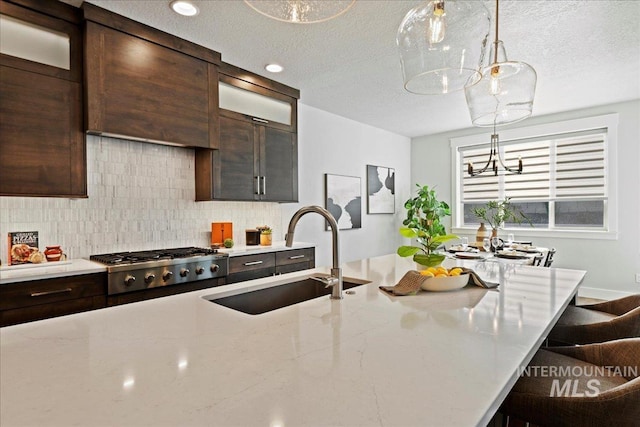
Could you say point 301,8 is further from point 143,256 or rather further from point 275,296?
point 143,256

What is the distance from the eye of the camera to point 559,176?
5113mm

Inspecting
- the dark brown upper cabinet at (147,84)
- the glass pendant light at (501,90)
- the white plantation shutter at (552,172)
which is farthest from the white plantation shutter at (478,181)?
the dark brown upper cabinet at (147,84)

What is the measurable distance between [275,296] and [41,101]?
202 cm

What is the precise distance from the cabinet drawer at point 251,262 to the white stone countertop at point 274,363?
1745mm

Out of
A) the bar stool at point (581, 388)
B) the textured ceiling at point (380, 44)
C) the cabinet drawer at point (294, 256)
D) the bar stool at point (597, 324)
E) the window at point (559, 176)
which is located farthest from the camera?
the window at point (559, 176)

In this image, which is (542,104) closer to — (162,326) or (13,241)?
(162,326)

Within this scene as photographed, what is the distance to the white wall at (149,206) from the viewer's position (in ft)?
8.66

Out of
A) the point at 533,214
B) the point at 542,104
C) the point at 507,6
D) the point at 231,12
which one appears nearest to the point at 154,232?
the point at 231,12

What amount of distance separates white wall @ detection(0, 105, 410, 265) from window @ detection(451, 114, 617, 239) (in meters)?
2.49

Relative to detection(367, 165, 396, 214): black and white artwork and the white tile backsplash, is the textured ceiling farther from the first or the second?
detection(367, 165, 396, 214): black and white artwork

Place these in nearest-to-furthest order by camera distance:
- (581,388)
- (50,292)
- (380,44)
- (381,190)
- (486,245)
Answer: (581,388) → (50,292) → (380,44) → (486,245) → (381,190)

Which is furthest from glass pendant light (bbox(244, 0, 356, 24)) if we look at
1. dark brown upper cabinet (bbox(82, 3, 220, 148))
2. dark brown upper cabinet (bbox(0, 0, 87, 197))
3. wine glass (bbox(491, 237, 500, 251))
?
wine glass (bbox(491, 237, 500, 251))

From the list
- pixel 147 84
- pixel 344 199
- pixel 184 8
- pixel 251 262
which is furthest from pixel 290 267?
pixel 184 8

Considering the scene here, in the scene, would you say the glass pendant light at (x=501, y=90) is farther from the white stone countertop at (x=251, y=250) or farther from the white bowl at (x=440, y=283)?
the white stone countertop at (x=251, y=250)
